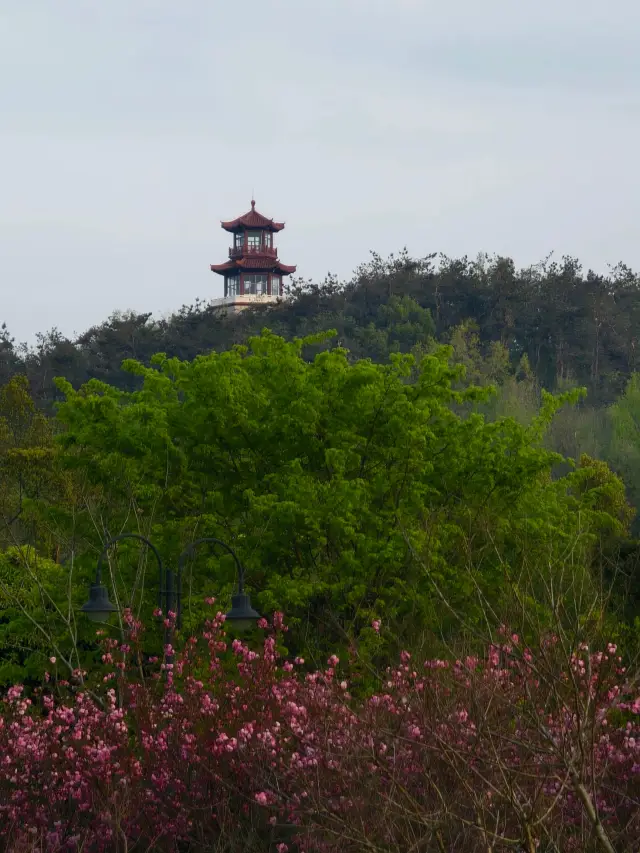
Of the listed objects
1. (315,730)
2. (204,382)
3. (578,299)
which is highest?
(578,299)

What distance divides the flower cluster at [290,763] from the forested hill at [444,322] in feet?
198

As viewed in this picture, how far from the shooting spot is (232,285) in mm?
99188

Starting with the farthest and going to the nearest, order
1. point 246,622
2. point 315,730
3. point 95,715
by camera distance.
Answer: point 246,622
point 95,715
point 315,730

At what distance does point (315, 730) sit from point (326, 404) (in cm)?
1112

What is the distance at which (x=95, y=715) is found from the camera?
1086 cm

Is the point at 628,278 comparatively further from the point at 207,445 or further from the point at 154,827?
the point at 154,827

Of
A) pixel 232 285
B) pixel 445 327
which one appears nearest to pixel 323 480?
pixel 445 327

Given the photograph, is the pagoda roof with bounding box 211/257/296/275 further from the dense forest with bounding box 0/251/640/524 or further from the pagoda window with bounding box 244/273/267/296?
the dense forest with bounding box 0/251/640/524

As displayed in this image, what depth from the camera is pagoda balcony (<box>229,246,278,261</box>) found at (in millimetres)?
95500

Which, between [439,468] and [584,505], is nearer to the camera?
[439,468]

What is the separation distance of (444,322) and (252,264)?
21671 mm

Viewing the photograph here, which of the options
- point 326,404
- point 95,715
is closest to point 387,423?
point 326,404

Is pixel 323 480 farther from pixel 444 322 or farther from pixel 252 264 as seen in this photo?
pixel 252 264

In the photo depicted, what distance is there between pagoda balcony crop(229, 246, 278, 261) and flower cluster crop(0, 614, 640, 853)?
85.1m
